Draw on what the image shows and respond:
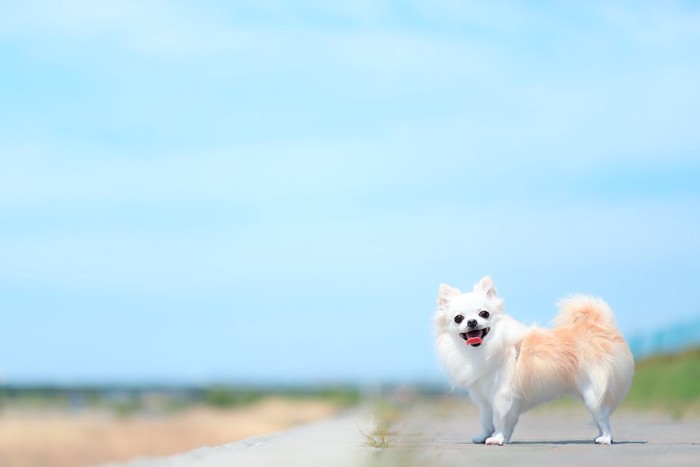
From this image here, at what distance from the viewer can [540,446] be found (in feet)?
33.6

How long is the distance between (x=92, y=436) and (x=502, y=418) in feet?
13.5

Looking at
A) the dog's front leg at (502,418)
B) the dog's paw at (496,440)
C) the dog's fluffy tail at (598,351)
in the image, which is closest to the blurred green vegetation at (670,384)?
the dog's fluffy tail at (598,351)

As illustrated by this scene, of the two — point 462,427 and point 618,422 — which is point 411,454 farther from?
point 618,422

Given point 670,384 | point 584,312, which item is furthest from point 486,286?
point 670,384

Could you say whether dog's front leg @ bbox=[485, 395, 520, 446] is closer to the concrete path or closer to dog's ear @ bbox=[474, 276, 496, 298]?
the concrete path

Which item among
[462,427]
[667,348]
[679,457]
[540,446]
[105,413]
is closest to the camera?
[679,457]

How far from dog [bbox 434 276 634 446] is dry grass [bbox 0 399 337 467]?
2.93 m

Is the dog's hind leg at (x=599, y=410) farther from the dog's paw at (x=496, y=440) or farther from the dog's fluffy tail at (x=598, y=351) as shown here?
the dog's paw at (x=496, y=440)

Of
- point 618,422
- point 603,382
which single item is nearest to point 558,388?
point 603,382

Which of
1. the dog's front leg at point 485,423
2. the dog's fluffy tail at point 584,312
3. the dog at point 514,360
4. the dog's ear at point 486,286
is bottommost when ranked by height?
the dog's front leg at point 485,423

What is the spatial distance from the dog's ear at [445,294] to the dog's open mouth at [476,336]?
38 centimetres

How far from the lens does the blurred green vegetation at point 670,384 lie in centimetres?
2084

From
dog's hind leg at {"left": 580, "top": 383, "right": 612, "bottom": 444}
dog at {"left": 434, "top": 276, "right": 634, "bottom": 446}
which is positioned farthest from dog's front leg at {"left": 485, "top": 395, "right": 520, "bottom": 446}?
dog's hind leg at {"left": 580, "top": 383, "right": 612, "bottom": 444}

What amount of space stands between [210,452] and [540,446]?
3149mm
